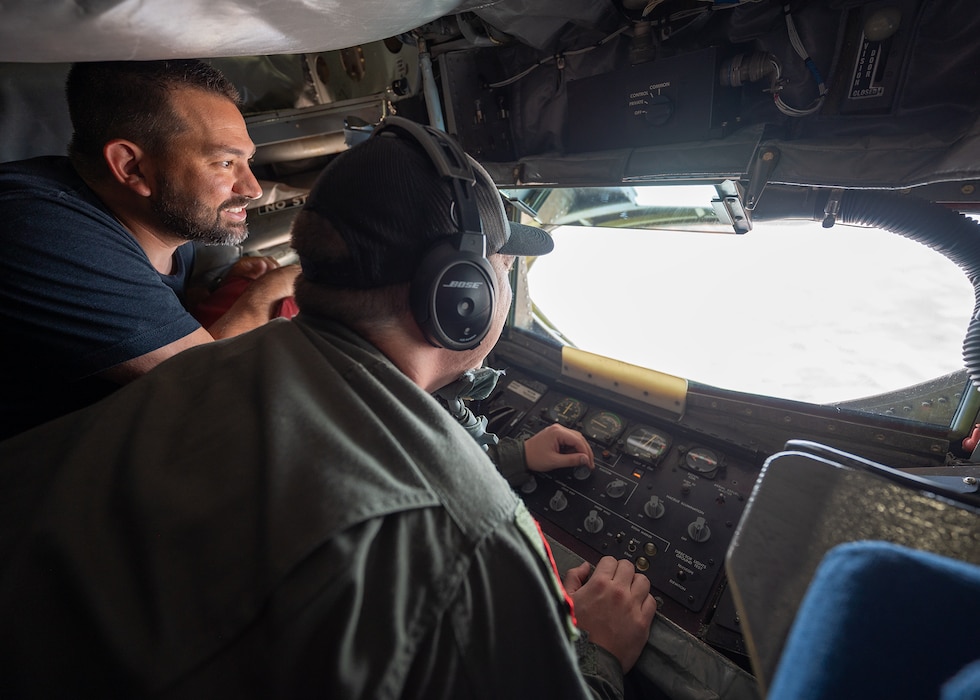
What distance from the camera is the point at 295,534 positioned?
519 millimetres

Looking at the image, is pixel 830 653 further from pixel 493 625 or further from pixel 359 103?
pixel 359 103

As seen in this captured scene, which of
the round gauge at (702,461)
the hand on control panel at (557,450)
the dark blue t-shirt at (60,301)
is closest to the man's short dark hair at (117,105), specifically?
the dark blue t-shirt at (60,301)

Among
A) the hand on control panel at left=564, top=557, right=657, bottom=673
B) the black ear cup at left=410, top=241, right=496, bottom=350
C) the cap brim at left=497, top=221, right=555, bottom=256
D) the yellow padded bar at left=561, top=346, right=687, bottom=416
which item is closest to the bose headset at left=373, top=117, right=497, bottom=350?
the black ear cup at left=410, top=241, right=496, bottom=350

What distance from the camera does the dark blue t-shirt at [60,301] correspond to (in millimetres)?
1201

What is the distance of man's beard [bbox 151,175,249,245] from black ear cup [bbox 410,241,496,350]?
1233 mm

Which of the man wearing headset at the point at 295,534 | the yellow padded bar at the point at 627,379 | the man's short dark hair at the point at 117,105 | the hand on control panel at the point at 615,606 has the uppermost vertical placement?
the man's short dark hair at the point at 117,105

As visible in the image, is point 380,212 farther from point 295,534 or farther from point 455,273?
point 295,534

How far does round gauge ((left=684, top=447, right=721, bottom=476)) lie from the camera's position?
1425mm

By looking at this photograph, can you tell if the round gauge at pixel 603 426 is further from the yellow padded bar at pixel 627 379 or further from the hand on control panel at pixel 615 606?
the hand on control panel at pixel 615 606

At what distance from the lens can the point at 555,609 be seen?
603 millimetres

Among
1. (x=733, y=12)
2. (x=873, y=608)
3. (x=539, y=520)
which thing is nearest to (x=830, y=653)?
(x=873, y=608)

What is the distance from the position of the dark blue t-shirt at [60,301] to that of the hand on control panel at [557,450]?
46.5 inches

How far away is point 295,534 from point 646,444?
4.18 ft

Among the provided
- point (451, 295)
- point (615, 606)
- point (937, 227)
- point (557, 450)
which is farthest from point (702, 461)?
point (451, 295)
